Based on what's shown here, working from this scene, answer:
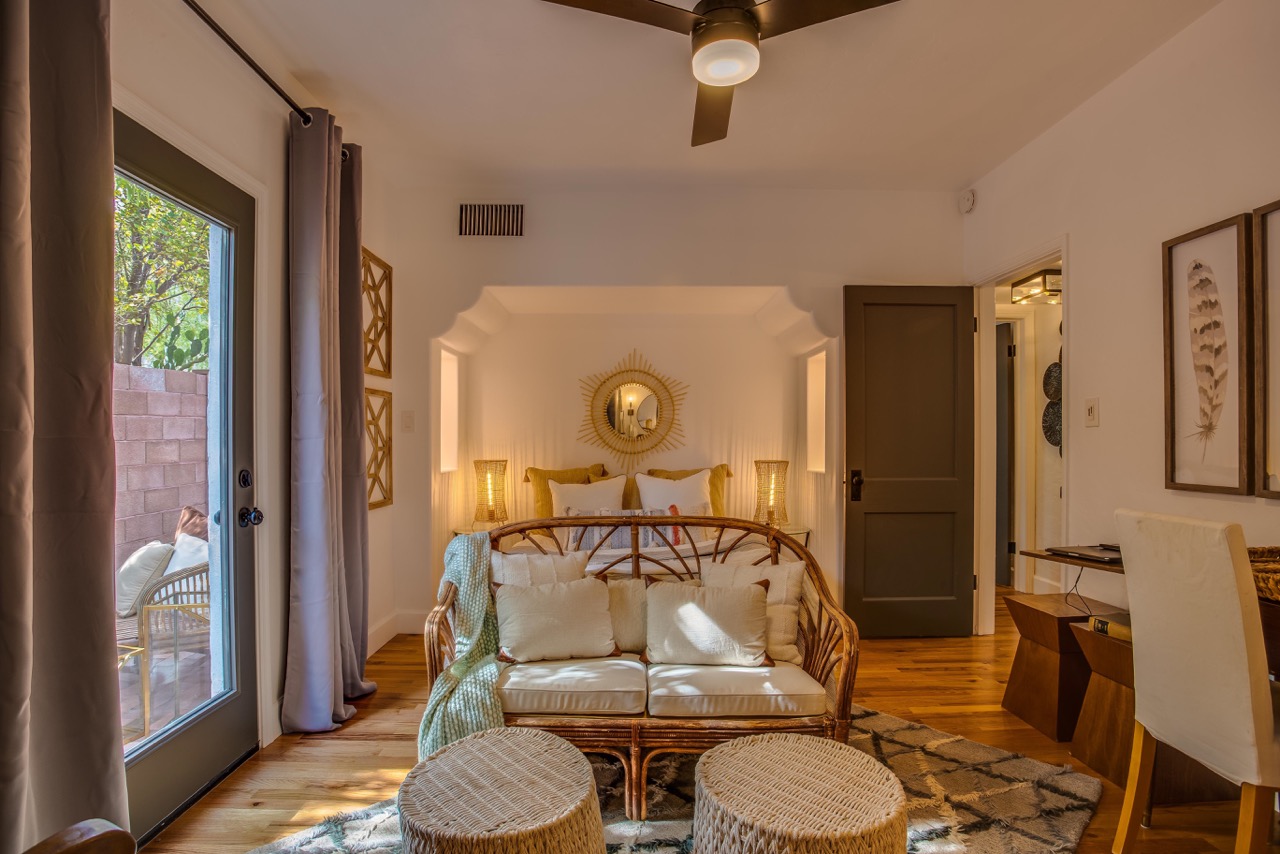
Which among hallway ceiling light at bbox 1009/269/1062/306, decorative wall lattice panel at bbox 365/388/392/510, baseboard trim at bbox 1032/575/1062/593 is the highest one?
hallway ceiling light at bbox 1009/269/1062/306

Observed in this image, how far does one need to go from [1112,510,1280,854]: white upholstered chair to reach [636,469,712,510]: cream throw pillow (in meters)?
2.75

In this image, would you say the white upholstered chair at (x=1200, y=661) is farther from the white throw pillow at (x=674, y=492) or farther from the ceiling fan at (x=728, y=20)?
the white throw pillow at (x=674, y=492)

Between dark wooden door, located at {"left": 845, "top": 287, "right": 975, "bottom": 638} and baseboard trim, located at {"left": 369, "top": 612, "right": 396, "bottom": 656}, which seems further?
dark wooden door, located at {"left": 845, "top": 287, "right": 975, "bottom": 638}

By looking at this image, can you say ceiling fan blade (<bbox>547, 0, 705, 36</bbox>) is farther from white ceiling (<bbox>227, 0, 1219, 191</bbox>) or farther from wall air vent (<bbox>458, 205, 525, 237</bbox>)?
wall air vent (<bbox>458, 205, 525, 237</bbox>)

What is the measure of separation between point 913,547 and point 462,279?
3.12 metres

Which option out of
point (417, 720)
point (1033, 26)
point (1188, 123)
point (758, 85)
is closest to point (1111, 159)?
point (1188, 123)

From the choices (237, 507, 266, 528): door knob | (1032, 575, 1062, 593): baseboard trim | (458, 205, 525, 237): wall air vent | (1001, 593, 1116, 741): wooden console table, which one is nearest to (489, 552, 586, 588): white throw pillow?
(237, 507, 266, 528): door knob

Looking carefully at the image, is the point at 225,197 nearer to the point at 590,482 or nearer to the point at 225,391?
the point at 225,391

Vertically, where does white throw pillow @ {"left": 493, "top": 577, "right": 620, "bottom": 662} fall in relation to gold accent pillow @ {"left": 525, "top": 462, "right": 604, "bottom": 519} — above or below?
below

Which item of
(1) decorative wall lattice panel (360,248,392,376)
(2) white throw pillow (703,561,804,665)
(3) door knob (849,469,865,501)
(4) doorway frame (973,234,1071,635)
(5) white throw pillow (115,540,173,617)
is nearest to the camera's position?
(5) white throw pillow (115,540,173,617)

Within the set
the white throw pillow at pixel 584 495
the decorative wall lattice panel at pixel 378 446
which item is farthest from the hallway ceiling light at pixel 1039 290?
the decorative wall lattice panel at pixel 378 446

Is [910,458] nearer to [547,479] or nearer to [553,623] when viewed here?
[547,479]

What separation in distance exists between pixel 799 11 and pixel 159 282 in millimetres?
2138

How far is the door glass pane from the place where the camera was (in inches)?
76.1
